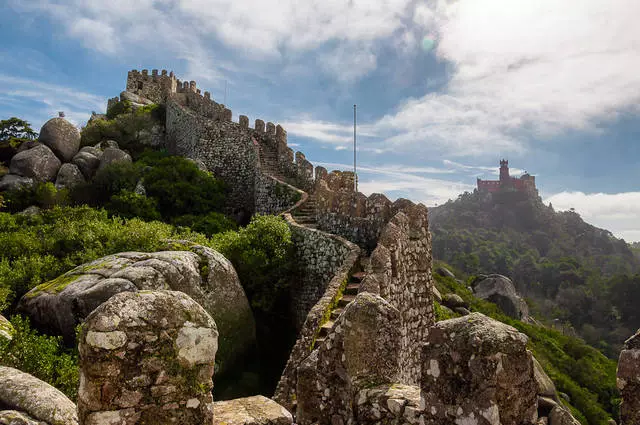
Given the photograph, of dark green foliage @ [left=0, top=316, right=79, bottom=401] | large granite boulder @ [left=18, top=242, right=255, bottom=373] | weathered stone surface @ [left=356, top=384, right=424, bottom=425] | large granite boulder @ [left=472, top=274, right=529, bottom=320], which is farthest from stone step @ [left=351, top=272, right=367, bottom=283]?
large granite boulder @ [left=472, top=274, right=529, bottom=320]

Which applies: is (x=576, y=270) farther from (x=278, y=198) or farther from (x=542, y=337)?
(x=278, y=198)

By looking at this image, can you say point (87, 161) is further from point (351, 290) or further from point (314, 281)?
point (351, 290)

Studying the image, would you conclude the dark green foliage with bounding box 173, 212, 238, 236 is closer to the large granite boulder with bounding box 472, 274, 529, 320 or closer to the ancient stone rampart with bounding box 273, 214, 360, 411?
the ancient stone rampart with bounding box 273, 214, 360, 411

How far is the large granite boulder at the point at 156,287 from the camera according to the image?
10.3m

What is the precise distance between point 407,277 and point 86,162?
23.8m

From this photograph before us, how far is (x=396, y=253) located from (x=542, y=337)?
26.5 m

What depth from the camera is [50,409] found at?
5.20 metres

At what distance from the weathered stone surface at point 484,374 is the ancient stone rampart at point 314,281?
21.4ft

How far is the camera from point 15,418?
488 centimetres

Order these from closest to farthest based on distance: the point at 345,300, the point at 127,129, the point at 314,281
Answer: the point at 345,300 < the point at 314,281 < the point at 127,129

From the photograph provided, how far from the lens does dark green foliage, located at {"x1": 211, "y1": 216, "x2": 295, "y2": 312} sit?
46.4 feet

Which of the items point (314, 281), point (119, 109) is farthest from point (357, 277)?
point (119, 109)

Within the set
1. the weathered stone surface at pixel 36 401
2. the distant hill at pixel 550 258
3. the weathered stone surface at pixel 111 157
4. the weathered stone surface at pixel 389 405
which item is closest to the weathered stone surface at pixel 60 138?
the weathered stone surface at pixel 111 157

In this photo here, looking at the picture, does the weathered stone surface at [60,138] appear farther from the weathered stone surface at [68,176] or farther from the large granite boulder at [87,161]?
the weathered stone surface at [68,176]
